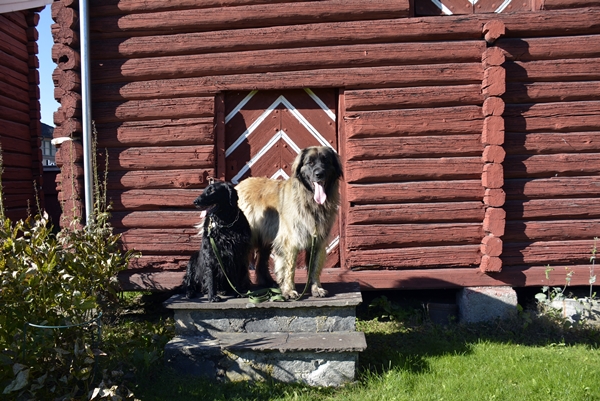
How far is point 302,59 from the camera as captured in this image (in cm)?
541

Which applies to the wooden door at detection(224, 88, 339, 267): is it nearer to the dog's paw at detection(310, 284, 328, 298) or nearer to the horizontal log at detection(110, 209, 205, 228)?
the horizontal log at detection(110, 209, 205, 228)

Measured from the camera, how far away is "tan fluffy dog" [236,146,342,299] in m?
4.09

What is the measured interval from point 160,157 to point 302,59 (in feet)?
7.08

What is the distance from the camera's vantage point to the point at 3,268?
10.4ft

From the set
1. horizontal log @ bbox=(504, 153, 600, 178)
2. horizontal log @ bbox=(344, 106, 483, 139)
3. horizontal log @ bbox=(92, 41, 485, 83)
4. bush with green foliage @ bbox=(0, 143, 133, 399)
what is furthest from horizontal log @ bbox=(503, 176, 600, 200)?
bush with green foliage @ bbox=(0, 143, 133, 399)

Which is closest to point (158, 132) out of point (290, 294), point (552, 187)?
point (290, 294)

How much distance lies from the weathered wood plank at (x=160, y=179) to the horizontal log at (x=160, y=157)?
0.21 ft

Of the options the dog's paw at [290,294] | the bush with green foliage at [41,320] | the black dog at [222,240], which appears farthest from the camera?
the dog's paw at [290,294]

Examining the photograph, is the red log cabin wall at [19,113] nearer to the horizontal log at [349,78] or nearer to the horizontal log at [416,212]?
the horizontal log at [349,78]

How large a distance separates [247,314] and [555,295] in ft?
12.7

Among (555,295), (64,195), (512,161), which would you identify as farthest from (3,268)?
(555,295)

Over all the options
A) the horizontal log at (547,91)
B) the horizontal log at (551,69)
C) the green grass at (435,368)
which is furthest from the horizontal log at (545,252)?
the horizontal log at (551,69)

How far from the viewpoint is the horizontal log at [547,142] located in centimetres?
539

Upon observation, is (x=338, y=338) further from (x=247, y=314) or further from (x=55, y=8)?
(x=55, y=8)
